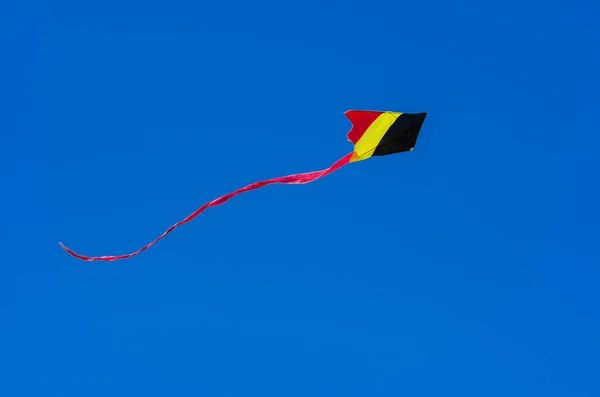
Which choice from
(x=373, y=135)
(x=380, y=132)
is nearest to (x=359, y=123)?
(x=373, y=135)

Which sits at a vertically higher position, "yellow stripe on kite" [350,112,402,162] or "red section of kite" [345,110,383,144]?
"red section of kite" [345,110,383,144]

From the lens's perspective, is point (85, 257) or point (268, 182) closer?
point (268, 182)

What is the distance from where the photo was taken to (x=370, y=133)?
28312 mm

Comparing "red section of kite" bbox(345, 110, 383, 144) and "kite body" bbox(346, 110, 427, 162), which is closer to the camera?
"kite body" bbox(346, 110, 427, 162)

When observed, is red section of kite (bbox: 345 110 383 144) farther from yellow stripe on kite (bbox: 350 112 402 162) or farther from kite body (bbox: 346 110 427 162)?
yellow stripe on kite (bbox: 350 112 402 162)

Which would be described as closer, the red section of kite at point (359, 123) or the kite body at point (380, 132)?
the kite body at point (380, 132)

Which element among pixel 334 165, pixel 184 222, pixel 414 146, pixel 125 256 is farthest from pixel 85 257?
pixel 414 146

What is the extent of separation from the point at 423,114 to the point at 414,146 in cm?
106

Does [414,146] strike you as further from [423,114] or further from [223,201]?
[223,201]

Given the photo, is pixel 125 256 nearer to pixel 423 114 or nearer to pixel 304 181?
pixel 304 181

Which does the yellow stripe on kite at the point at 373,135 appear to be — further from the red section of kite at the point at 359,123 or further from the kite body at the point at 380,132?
the red section of kite at the point at 359,123

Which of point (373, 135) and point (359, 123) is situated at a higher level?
point (359, 123)

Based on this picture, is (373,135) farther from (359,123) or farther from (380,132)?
(359,123)

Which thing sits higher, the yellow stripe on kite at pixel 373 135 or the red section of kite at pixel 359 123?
the red section of kite at pixel 359 123
